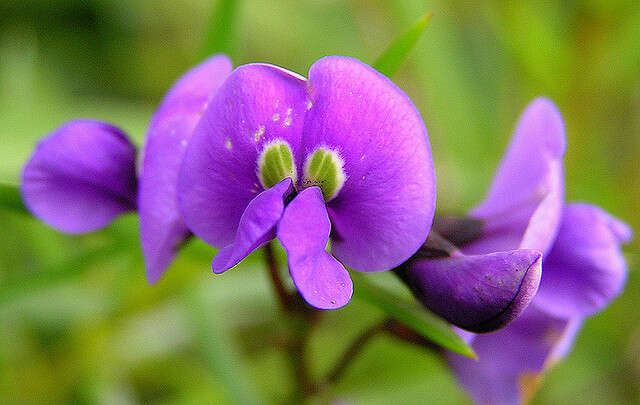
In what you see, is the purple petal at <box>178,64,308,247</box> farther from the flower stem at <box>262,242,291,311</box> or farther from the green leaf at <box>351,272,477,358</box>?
the green leaf at <box>351,272,477,358</box>

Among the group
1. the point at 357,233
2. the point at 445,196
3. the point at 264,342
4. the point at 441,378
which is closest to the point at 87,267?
the point at 357,233

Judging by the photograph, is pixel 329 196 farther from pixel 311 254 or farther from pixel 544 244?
pixel 544 244

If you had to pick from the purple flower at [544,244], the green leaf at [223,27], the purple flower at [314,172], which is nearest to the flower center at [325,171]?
the purple flower at [314,172]

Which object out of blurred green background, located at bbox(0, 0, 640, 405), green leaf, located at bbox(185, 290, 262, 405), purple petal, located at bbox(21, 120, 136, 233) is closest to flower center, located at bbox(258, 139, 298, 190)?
purple petal, located at bbox(21, 120, 136, 233)

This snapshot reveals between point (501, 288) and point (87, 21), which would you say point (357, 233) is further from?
point (87, 21)

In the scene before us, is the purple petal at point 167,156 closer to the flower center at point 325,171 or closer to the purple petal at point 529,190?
the flower center at point 325,171

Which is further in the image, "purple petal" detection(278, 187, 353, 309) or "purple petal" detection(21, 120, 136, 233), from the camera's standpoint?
"purple petal" detection(21, 120, 136, 233)

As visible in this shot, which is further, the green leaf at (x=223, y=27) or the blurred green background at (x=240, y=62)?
the blurred green background at (x=240, y=62)
